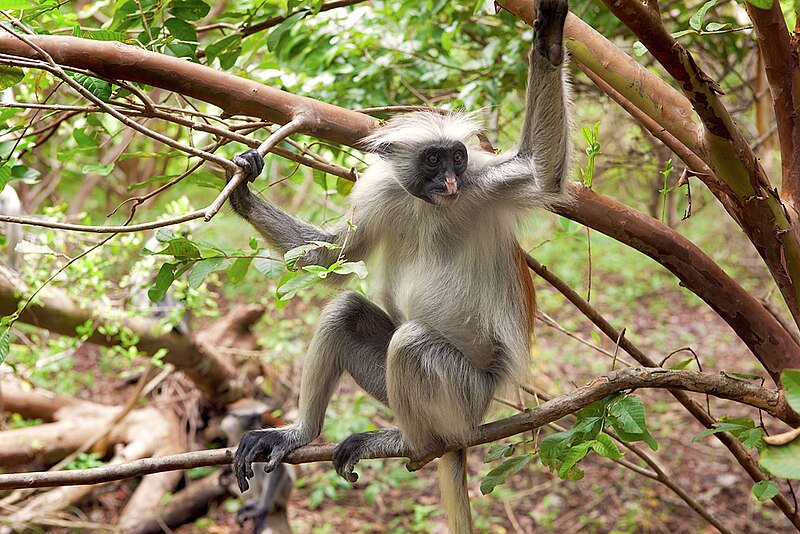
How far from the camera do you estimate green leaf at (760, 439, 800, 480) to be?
1406 millimetres

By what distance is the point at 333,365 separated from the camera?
4031 mm

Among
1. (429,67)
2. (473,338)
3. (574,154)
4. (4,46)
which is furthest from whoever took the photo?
(429,67)

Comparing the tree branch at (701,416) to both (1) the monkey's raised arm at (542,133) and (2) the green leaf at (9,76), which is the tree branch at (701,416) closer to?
(1) the monkey's raised arm at (542,133)

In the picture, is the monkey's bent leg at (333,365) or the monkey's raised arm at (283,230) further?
the monkey's bent leg at (333,365)

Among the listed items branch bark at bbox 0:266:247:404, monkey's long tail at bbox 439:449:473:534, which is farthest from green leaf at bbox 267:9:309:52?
branch bark at bbox 0:266:247:404

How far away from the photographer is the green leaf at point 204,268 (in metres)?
2.53

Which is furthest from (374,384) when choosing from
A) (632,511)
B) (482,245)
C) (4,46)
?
(632,511)

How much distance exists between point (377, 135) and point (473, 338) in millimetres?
1131

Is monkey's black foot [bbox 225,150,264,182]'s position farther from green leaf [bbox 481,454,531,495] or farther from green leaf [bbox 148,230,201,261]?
green leaf [bbox 481,454,531,495]

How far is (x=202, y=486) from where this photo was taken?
8414 millimetres

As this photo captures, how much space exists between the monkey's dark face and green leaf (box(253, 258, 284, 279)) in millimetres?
1008

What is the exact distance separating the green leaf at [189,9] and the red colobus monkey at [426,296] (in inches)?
31.5

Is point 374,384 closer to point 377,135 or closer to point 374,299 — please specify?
point 374,299

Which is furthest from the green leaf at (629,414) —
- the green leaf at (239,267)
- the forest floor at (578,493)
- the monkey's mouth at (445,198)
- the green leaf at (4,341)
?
the forest floor at (578,493)
